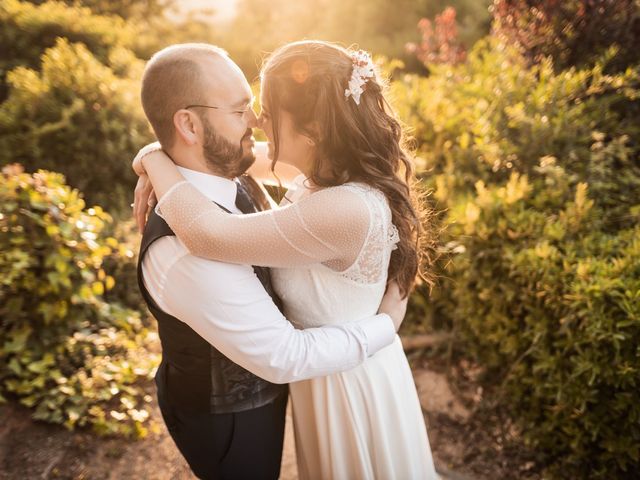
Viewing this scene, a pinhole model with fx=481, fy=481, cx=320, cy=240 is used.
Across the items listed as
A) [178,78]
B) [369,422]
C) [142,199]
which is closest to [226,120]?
[178,78]

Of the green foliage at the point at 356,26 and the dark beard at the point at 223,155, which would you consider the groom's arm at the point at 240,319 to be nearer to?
the dark beard at the point at 223,155

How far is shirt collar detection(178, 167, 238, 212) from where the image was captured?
193cm

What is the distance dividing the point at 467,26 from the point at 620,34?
7.07 metres

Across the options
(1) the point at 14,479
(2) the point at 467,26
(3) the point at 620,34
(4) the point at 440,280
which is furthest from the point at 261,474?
(2) the point at 467,26

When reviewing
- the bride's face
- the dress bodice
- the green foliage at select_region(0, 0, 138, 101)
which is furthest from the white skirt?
the green foliage at select_region(0, 0, 138, 101)

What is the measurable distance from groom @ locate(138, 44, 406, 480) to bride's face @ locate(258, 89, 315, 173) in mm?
95

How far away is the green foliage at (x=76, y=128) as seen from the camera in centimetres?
547

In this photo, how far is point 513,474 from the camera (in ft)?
10.2

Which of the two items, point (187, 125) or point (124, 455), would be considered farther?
point (124, 455)

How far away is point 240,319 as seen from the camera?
1.64m

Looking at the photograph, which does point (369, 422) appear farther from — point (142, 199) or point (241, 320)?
point (142, 199)

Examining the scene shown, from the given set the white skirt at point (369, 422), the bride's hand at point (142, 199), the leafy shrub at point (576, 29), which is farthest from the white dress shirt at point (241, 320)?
the leafy shrub at point (576, 29)

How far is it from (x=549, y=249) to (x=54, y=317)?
10.7 ft

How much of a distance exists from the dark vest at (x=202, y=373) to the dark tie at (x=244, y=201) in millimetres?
311
